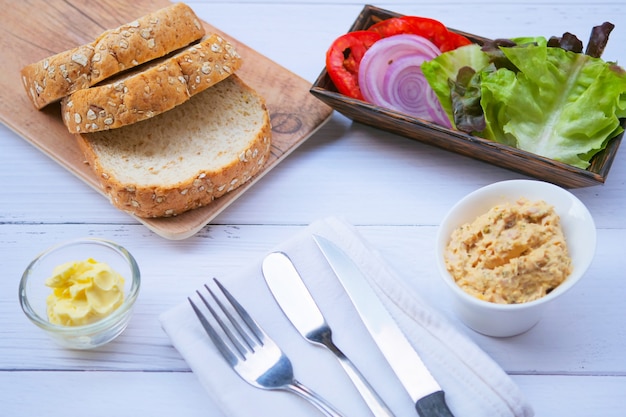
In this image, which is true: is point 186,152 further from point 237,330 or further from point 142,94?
point 237,330

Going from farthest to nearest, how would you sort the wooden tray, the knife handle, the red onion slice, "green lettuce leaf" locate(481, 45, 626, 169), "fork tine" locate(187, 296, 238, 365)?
the red onion slice, "green lettuce leaf" locate(481, 45, 626, 169), the wooden tray, "fork tine" locate(187, 296, 238, 365), the knife handle

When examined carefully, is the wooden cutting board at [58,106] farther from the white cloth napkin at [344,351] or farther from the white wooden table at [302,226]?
the white cloth napkin at [344,351]

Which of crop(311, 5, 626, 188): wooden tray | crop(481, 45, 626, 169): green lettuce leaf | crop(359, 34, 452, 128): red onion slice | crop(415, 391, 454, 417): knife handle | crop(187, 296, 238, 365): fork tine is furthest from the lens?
crop(359, 34, 452, 128): red onion slice

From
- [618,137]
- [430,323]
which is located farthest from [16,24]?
[618,137]

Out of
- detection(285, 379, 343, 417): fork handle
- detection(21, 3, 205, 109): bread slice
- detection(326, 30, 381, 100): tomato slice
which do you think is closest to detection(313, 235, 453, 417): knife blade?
detection(285, 379, 343, 417): fork handle

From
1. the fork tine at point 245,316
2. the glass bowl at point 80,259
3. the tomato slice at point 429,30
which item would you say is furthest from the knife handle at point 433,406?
Answer: the tomato slice at point 429,30

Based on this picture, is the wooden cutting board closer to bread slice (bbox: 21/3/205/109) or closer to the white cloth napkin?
bread slice (bbox: 21/3/205/109)

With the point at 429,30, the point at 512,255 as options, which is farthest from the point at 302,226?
the point at 429,30
